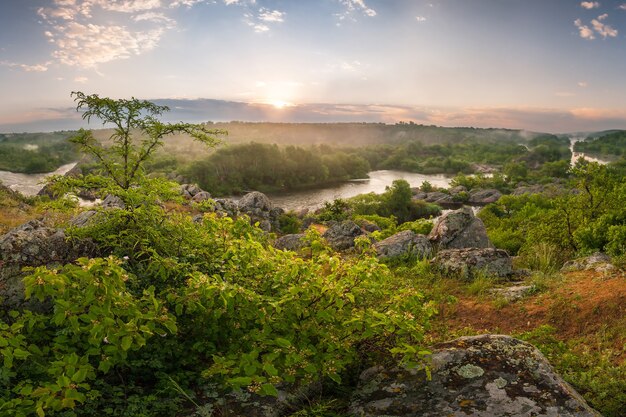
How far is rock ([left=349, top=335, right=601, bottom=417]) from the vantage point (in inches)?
184

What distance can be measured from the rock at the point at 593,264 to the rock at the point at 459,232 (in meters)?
4.96

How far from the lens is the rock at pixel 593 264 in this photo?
11242mm

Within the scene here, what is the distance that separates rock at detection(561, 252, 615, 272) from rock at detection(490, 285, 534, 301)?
2472 millimetres

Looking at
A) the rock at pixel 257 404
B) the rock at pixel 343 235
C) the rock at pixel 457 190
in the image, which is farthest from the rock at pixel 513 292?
the rock at pixel 457 190

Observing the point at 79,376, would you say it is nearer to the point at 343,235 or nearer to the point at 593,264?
the point at 593,264

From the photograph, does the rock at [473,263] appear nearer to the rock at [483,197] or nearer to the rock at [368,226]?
the rock at [368,226]

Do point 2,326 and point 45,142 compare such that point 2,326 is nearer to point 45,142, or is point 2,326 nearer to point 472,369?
point 472,369

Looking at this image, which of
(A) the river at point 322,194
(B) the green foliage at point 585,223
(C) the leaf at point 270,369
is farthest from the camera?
(A) the river at point 322,194

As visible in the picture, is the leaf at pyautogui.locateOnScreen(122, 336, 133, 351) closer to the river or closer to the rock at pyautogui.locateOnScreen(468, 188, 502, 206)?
the river

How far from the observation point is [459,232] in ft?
59.6

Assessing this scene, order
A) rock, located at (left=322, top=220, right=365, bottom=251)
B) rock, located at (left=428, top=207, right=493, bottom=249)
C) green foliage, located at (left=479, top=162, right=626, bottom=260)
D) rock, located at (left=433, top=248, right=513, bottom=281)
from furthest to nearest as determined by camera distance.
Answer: rock, located at (left=322, top=220, right=365, bottom=251) < rock, located at (left=428, top=207, right=493, bottom=249) < green foliage, located at (left=479, top=162, right=626, bottom=260) < rock, located at (left=433, top=248, right=513, bottom=281)

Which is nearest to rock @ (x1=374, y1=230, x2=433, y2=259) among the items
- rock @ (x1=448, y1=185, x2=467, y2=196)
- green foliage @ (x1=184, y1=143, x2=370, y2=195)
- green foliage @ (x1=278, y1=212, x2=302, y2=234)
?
green foliage @ (x1=278, y1=212, x2=302, y2=234)

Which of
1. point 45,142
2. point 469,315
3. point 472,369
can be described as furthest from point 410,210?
point 45,142

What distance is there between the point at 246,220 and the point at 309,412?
3.12 meters
